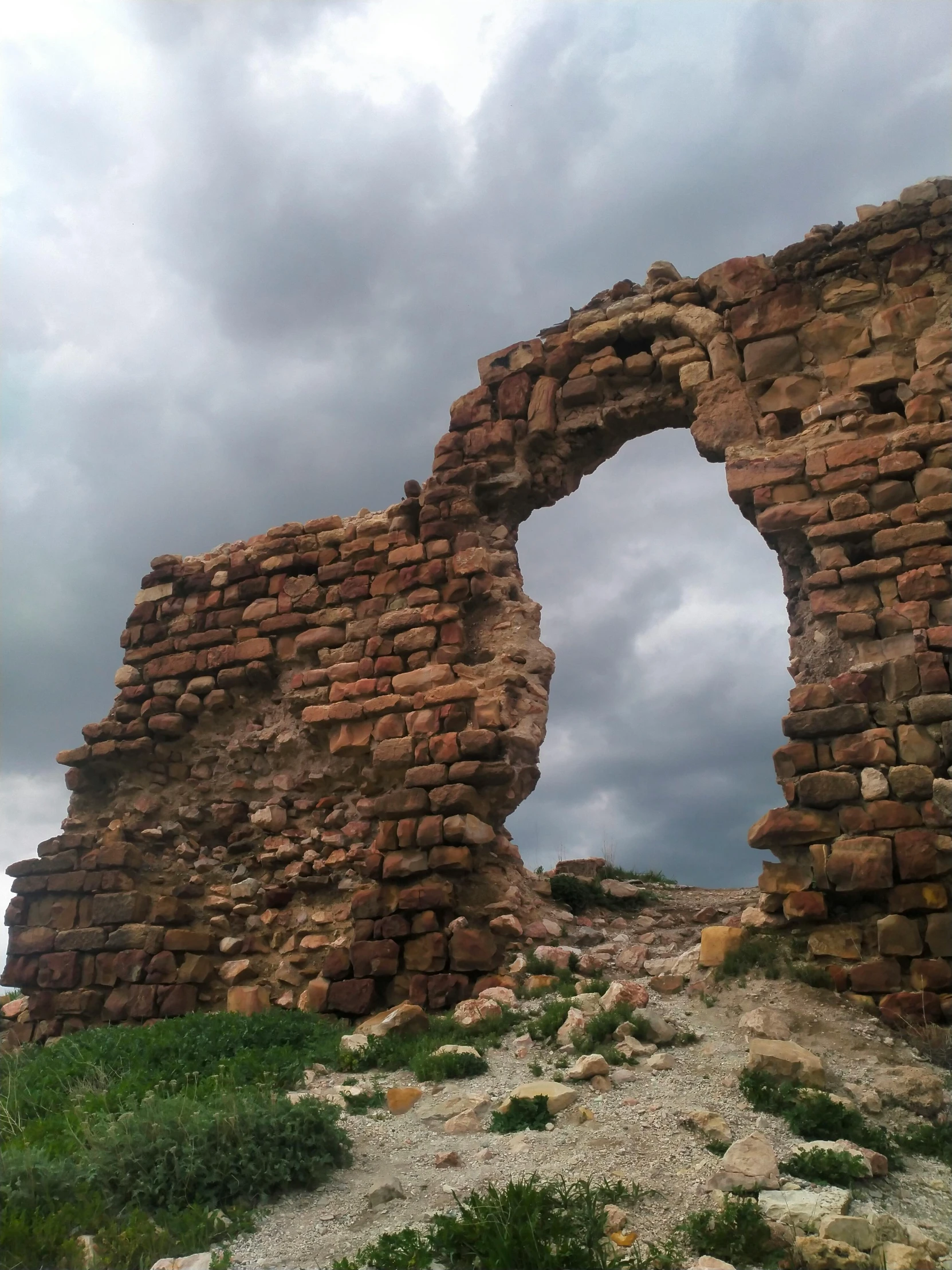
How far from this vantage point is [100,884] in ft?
23.1

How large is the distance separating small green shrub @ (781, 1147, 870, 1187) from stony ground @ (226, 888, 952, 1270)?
7cm

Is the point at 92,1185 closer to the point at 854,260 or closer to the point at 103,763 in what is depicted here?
the point at 103,763

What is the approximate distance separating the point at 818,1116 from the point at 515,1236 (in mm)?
1386

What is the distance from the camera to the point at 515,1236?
2576 mm

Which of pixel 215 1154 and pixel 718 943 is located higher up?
pixel 718 943

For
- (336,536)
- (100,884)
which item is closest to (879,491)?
(336,536)

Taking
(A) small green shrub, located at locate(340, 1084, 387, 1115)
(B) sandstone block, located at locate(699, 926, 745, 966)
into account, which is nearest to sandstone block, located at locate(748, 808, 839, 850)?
(B) sandstone block, located at locate(699, 926, 745, 966)

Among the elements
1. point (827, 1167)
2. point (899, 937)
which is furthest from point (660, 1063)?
point (899, 937)

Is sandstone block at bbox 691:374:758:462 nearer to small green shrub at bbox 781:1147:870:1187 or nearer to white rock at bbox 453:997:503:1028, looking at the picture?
white rock at bbox 453:997:503:1028

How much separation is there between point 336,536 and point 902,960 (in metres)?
4.81

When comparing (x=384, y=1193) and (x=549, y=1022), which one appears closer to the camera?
(x=384, y=1193)

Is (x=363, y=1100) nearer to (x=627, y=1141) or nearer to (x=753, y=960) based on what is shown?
(x=627, y=1141)

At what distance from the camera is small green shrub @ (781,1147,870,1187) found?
9.92 feet

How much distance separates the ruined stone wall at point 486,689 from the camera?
5125mm
